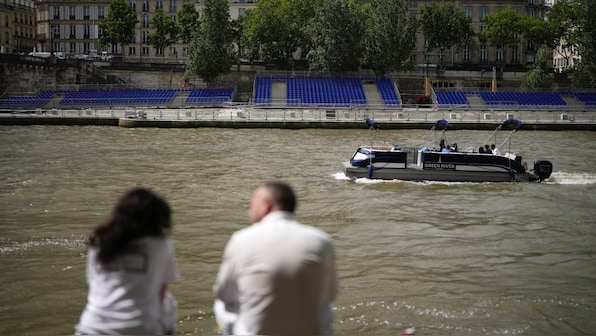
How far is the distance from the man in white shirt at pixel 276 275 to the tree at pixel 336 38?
249 feet

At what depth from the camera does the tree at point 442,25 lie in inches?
3716

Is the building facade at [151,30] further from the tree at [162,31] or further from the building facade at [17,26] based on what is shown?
the tree at [162,31]

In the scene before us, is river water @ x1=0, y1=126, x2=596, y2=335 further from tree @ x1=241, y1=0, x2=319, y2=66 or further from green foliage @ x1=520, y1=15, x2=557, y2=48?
green foliage @ x1=520, y1=15, x2=557, y2=48

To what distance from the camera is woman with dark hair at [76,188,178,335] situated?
6738 mm

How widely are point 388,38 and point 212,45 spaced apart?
16376mm

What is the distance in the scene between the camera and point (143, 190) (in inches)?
267

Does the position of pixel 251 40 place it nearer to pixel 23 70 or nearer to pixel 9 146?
pixel 23 70

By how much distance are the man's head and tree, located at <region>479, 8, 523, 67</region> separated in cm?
9237

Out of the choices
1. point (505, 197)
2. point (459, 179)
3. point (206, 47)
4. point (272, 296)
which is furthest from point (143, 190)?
point (206, 47)

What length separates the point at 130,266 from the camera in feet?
22.4

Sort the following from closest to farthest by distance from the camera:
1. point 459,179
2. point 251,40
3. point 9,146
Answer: point 459,179
point 9,146
point 251,40

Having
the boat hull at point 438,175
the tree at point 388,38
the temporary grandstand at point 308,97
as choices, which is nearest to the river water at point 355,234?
the boat hull at point 438,175

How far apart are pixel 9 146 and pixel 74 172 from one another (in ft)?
42.6

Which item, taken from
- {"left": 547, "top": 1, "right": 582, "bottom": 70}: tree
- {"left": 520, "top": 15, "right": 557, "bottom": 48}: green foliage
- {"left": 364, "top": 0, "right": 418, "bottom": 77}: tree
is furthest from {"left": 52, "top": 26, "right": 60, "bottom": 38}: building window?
{"left": 547, "top": 1, "right": 582, "bottom": 70}: tree
